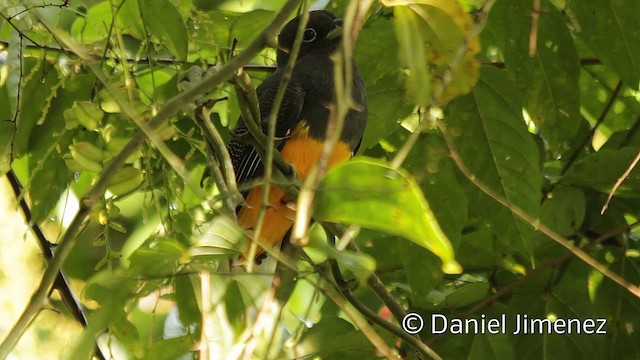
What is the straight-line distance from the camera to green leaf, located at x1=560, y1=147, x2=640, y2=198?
6.95ft

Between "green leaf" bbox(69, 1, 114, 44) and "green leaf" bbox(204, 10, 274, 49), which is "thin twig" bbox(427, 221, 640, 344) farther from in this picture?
"green leaf" bbox(69, 1, 114, 44)

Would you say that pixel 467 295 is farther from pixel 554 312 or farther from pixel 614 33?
pixel 614 33

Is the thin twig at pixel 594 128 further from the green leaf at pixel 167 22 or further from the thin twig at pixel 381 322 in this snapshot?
the green leaf at pixel 167 22

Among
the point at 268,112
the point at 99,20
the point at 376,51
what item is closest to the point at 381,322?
the point at 376,51

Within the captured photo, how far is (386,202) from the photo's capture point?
3.58ft

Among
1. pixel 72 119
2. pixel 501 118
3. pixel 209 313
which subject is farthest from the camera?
pixel 501 118

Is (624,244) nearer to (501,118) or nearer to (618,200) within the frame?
(618,200)

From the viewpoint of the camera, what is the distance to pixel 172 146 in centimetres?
228

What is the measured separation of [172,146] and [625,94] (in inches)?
42.2


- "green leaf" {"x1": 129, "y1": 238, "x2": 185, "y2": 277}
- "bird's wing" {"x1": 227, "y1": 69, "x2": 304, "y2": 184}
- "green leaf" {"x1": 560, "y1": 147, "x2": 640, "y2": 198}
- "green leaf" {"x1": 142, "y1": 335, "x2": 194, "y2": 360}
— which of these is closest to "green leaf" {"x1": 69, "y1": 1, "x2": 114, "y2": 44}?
"bird's wing" {"x1": 227, "y1": 69, "x2": 304, "y2": 184}

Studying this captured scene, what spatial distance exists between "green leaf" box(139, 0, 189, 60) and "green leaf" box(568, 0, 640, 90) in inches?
28.9

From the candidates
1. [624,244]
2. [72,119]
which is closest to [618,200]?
[624,244]

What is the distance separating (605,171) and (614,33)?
33cm

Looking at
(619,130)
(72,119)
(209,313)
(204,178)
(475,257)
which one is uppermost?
(619,130)
